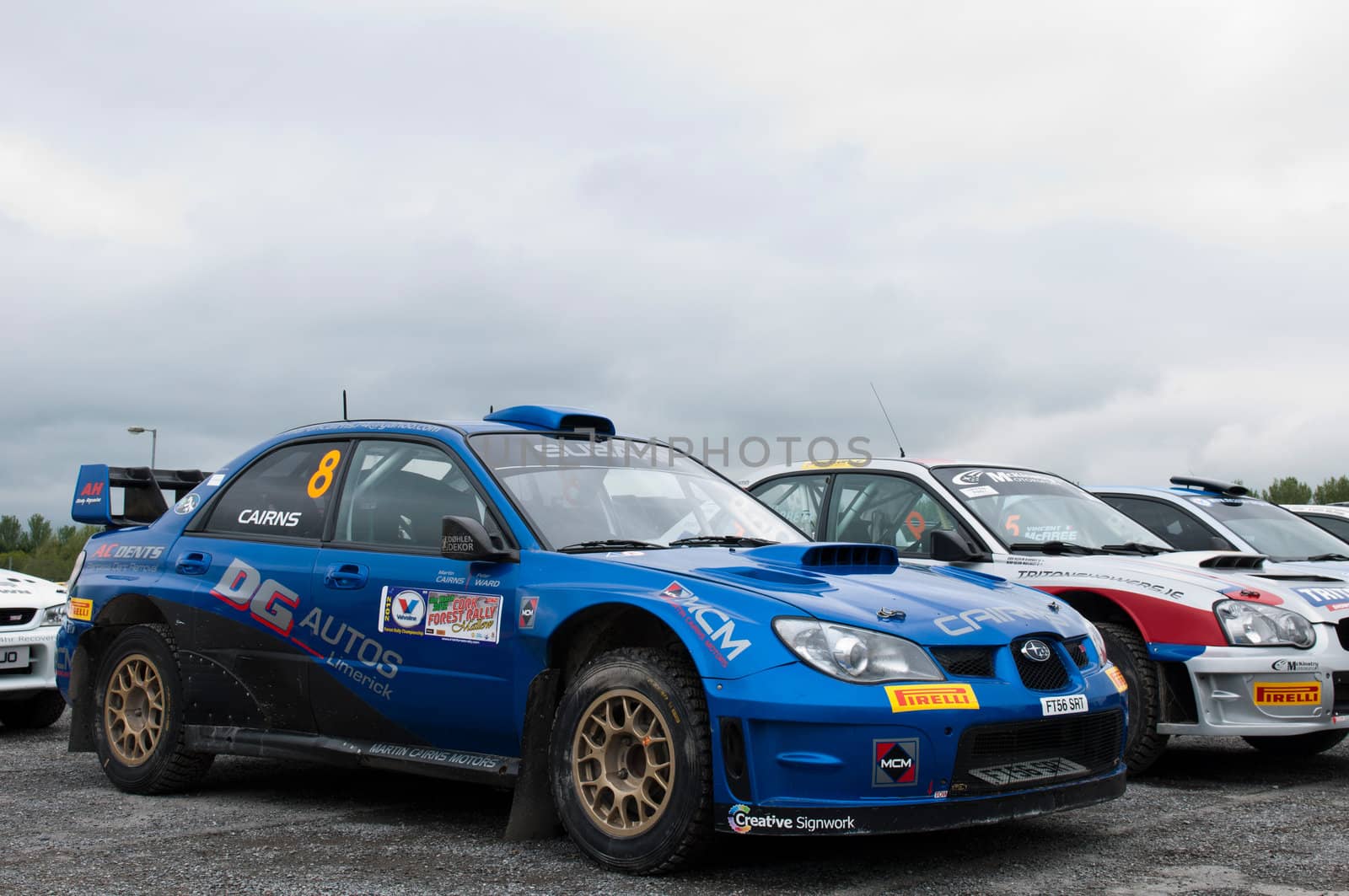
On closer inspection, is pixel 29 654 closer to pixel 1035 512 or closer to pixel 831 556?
pixel 831 556

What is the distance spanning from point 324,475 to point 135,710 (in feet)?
4.99

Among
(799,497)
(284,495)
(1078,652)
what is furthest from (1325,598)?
(284,495)

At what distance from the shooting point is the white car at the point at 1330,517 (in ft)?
37.5

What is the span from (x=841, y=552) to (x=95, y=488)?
4139 millimetres

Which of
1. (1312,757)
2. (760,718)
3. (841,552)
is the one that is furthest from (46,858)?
(1312,757)

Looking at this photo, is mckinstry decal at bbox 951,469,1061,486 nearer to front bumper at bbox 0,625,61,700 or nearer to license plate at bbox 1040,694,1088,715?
license plate at bbox 1040,694,1088,715

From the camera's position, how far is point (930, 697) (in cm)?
431

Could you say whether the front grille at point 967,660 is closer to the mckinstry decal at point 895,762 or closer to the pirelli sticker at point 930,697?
the pirelli sticker at point 930,697

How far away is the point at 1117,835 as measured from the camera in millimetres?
5160

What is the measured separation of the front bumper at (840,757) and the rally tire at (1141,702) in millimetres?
2563

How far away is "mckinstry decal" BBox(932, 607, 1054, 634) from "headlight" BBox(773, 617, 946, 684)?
19 cm

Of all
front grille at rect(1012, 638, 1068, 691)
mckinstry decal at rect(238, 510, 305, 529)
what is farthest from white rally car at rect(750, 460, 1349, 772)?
mckinstry decal at rect(238, 510, 305, 529)

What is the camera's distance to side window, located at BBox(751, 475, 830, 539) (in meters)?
8.12

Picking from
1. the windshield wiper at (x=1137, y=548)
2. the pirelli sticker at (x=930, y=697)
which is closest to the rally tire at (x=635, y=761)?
the pirelli sticker at (x=930, y=697)
